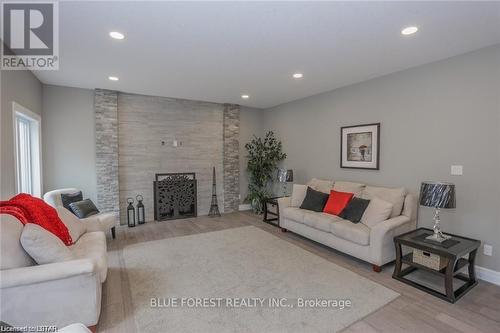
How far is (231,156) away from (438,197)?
4.24 metres

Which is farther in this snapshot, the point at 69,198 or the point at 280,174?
the point at 280,174

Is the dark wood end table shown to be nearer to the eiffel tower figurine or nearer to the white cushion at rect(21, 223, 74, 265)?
the white cushion at rect(21, 223, 74, 265)

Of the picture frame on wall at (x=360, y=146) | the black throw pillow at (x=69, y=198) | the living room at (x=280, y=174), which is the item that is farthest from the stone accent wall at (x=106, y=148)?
the picture frame on wall at (x=360, y=146)

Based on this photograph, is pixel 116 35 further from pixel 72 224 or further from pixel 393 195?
pixel 393 195

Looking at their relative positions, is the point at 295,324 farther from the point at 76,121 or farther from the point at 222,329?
the point at 76,121

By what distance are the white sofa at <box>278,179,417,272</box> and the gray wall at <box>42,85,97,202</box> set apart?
12.8ft

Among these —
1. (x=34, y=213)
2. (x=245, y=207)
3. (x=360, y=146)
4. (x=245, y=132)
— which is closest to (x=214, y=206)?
(x=245, y=207)

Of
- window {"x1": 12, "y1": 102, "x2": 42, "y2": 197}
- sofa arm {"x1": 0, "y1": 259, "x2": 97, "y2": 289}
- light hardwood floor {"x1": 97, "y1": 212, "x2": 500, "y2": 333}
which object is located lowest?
light hardwood floor {"x1": 97, "y1": 212, "x2": 500, "y2": 333}

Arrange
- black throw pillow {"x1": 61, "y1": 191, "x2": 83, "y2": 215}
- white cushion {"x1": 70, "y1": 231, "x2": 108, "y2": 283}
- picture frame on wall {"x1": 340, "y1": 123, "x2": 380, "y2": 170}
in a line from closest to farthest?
white cushion {"x1": 70, "y1": 231, "x2": 108, "y2": 283} < black throw pillow {"x1": 61, "y1": 191, "x2": 83, "y2": 215} < picture frame on wall {"x1": 340, "y1": 123, "x2": 380, "y2": 170}

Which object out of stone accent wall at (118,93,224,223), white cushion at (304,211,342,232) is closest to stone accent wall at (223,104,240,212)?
stone accent wall at (118,93,224,223)

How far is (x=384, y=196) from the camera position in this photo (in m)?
3.43

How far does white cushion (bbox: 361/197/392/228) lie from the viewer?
10.2 ft

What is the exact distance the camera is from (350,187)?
3.94 m

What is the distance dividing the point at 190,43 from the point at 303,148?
3333 mm
